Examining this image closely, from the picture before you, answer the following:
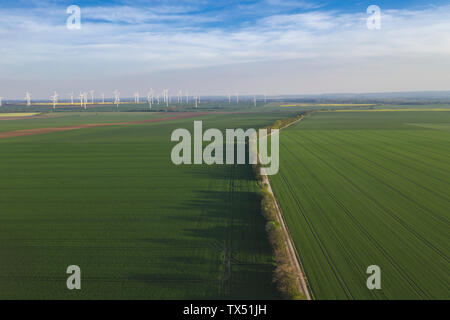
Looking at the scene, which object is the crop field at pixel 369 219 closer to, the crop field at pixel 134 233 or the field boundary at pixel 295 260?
the field boundary at pixel 295 260

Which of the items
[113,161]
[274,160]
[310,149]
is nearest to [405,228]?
[274,160]

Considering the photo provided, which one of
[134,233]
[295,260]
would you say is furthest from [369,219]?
[134,233]

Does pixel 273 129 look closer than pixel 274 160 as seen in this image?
No

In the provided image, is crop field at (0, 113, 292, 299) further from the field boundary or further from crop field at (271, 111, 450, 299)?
crop field at (271, 111, 450, 299)

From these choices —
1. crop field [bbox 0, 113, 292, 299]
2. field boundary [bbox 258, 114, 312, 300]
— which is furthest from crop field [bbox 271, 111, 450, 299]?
crop field [bbox 0, 113, 292, 299]

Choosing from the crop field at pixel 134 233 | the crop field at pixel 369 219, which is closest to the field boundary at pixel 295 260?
the crop field at pixel 369 219
